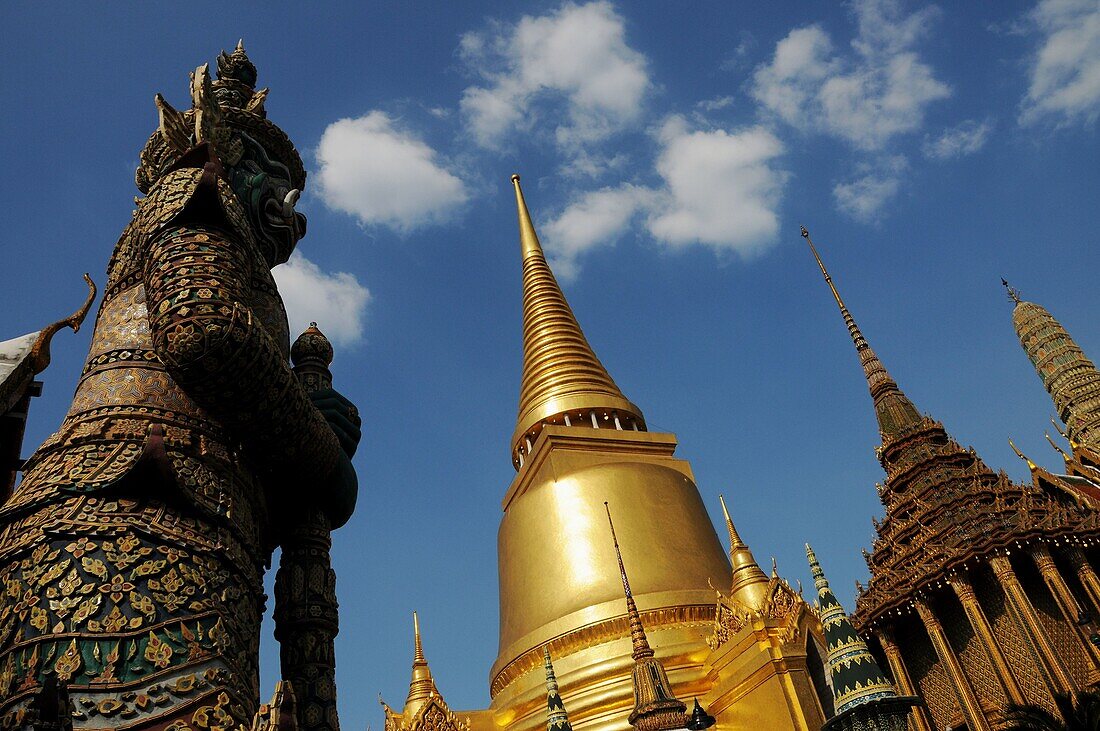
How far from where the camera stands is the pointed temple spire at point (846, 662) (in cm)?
504

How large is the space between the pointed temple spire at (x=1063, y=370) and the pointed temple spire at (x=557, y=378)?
14450 millimetres

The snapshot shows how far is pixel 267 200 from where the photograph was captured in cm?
362

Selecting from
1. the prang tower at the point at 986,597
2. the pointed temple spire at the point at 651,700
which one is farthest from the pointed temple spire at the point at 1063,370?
the pointed temple spire at the point at 651,700

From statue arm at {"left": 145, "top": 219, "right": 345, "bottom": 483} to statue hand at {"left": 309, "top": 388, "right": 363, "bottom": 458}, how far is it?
32 cm

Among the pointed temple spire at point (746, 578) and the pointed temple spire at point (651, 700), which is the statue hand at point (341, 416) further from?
the pointed temple spire at point (746, 578)

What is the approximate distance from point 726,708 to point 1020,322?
75.5 feet

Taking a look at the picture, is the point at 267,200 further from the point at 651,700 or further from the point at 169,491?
the point at 651,700

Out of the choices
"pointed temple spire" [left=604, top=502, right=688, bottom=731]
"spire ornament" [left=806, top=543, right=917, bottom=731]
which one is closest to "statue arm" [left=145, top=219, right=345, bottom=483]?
"spire ornament" [left=806, top=543, right=917, bottom=731]

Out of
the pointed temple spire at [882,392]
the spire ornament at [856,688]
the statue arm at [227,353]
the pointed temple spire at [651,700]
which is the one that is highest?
the pointed temple spire at [882,392]

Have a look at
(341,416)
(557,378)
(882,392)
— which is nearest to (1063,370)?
(882,392)

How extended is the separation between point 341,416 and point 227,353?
92 centimetres

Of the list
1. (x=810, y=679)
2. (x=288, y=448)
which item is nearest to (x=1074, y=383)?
(x=810, y=679)

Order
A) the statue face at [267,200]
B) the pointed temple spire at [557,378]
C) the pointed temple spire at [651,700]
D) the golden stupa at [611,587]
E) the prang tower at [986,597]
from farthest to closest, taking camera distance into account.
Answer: the pointed temple spire at [557,378], the prang tower at [986,597], the golden stupa at [611,587], the pointed temple spire at [651,700], the statue face at [267,200]

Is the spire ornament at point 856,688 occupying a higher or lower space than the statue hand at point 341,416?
lower
